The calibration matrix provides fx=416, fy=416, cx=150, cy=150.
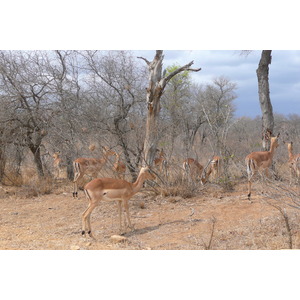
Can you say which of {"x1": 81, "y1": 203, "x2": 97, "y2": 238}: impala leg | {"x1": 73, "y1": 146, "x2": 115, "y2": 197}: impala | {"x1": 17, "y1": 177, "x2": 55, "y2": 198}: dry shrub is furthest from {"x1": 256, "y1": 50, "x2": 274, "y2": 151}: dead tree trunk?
{"x1": 81, "y1": 203, "x2": 97, "y2": 238}: impala leg

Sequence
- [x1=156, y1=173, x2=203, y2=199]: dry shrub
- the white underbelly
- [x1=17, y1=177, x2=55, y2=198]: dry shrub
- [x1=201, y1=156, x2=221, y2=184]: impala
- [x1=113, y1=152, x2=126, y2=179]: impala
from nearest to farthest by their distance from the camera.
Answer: the white underbelly, [x1=156, y1=173, x2=203, y2=199]: dry shrub, [x1=113, y1=152, x2=126, y2=179]: impala, [x1=17, y1=177, x2=55, y2=198]: dry shrub, [x1=201, y1=156, x2=221, y2=184]: impala

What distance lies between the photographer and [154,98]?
8.68 metres

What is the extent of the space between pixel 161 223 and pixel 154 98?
2.99 m

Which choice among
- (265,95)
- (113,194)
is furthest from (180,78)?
(113,194)

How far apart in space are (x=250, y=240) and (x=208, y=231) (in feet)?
2.61

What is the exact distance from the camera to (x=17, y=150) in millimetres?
11148

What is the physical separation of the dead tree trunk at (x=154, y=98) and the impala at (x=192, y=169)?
795 millimetres

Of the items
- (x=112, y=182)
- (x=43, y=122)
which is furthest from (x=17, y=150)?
(x=112, y=182)

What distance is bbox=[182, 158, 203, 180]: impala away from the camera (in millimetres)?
8694

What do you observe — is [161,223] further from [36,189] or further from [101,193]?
[36,189]

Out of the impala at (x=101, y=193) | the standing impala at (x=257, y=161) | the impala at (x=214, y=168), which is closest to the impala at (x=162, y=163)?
the impala at (x=214, y=168)

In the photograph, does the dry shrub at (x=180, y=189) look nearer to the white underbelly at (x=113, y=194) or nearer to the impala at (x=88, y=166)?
the impala at (x=88, y=166)

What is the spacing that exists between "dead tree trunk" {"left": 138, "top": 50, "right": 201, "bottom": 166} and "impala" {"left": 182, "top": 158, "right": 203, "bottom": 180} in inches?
31.3

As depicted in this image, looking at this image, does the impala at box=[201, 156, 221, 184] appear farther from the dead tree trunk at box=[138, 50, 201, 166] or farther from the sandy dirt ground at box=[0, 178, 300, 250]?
the dead tree trunk at box=[138, 50, 201, 166]
